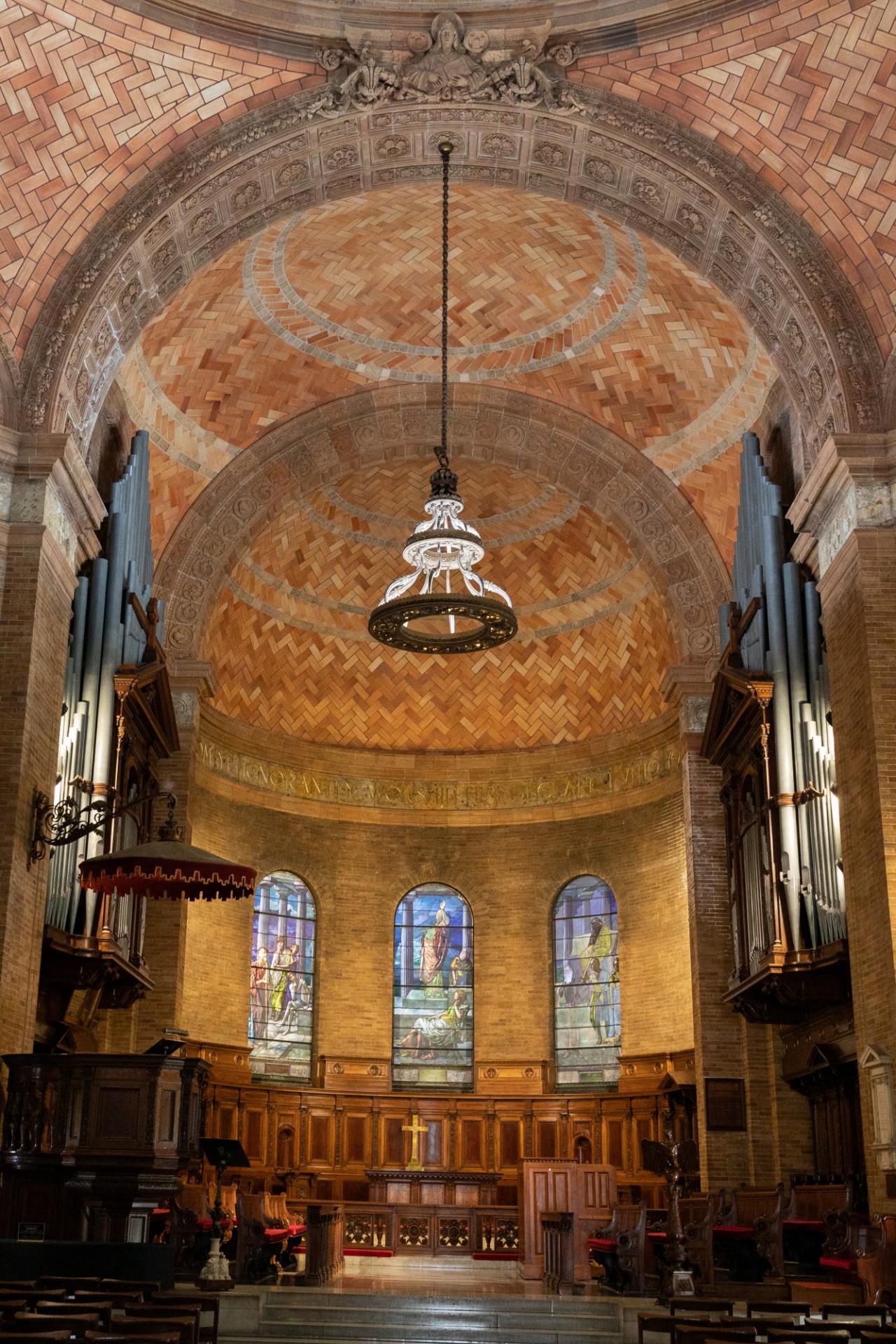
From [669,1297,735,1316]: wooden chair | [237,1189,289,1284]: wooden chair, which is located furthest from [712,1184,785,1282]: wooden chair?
[237,1189,289,1284]: wooden chair

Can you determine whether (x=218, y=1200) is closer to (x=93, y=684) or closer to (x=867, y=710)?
(x=93, y=684)

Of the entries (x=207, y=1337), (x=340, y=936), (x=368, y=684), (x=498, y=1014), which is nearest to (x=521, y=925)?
(x=498, y=1014)

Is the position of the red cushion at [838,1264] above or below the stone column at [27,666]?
below

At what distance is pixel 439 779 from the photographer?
24.6 m

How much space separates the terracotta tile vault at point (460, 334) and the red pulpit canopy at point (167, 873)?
7.32 m

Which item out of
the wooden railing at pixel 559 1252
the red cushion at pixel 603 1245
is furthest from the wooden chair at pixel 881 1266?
the wooden railing at pixel 559 1252

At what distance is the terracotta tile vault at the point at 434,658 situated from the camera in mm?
22891

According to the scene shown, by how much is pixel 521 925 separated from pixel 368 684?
15.8ft

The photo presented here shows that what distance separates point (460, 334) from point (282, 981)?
10.6 metres

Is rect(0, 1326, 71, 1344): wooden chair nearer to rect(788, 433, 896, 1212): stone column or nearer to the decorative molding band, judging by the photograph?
rect(788, 433, 896, 1212): stone column

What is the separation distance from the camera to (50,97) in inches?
553

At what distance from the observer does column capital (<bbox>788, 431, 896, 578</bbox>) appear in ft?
45.9

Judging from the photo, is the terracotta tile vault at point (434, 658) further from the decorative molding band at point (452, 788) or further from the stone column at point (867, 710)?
the stone column at point (867, 710)

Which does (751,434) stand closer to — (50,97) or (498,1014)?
(50,97)
